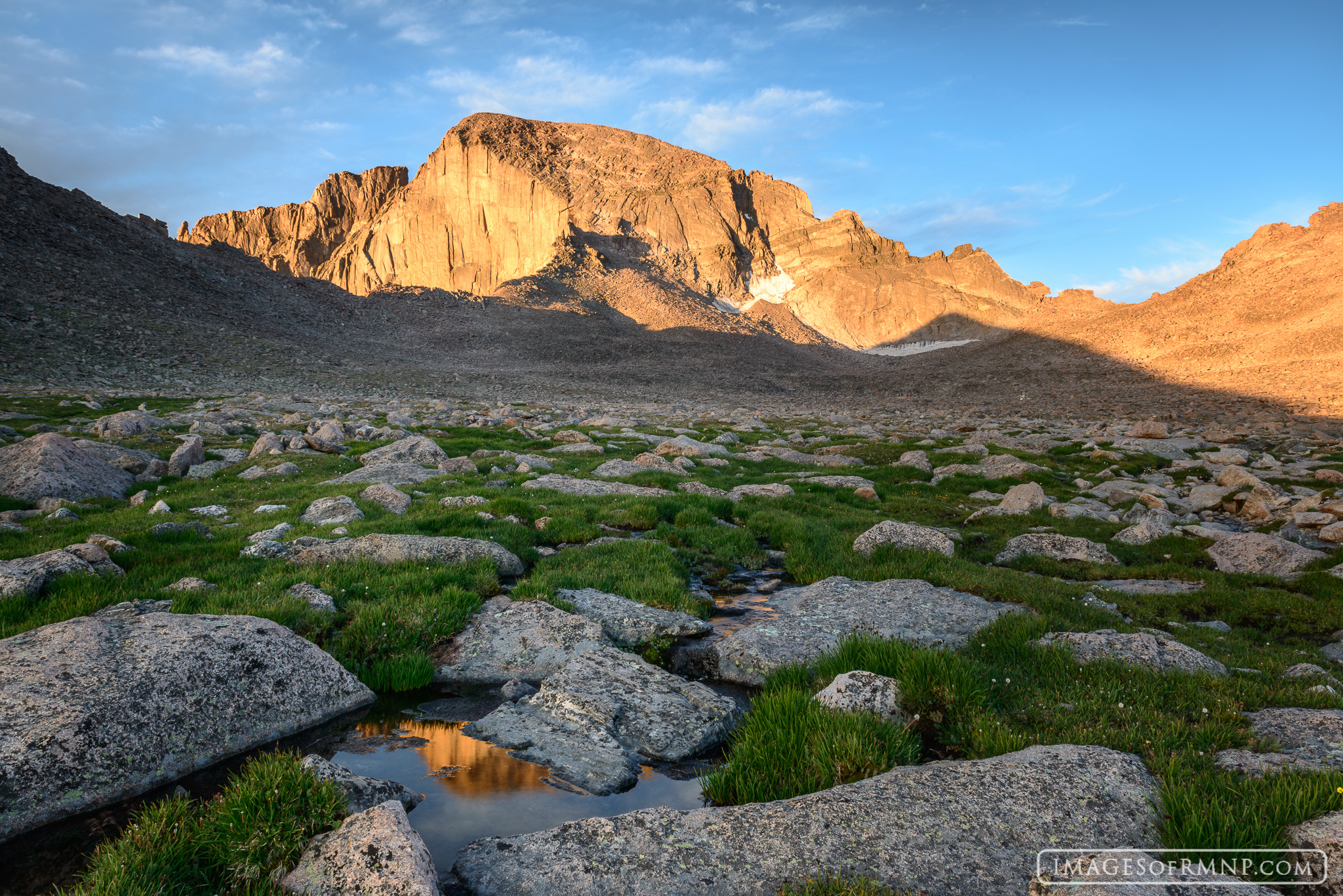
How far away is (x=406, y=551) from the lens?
1077cm

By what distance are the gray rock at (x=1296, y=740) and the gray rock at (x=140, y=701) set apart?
8.53 metres

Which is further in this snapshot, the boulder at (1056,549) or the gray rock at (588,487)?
the gray rock at (588,487)

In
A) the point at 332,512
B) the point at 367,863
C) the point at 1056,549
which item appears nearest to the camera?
the point at 367,863

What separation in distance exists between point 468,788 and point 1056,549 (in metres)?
12.0

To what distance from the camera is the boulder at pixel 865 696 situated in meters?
6.30

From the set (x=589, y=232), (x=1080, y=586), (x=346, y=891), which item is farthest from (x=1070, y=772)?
(x=589, y=232)

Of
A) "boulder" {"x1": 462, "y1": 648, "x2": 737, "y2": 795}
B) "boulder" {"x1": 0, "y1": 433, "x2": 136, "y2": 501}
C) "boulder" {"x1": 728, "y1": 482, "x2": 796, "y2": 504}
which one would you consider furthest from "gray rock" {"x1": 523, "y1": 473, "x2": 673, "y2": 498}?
"boulder" {"x1": 0, "y1": 433, "x2": 136, "y2": 501}

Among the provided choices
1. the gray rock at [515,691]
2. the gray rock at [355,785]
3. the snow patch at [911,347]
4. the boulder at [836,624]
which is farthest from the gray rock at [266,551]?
the snow patch at [911,347]

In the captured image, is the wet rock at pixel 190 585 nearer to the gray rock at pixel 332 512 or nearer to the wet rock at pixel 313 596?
the wet rock at pixel 313 596

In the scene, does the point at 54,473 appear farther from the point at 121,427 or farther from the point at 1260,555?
the point at 1260,555

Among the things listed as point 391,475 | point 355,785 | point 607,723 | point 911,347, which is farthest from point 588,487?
point 911,347

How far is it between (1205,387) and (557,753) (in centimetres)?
6152

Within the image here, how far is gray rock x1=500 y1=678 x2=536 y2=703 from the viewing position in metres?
7.53

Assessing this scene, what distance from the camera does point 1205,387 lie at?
5000cm
